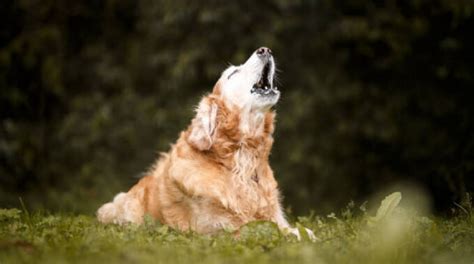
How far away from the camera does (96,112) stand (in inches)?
431

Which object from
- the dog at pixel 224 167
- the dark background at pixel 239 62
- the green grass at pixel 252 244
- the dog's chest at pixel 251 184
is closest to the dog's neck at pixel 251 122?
the dog at pixel 224 167

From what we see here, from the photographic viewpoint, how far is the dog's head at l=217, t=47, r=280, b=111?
5.70 metres

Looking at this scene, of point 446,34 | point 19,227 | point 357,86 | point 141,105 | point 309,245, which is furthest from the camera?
point 141,105

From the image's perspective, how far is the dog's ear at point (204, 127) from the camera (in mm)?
5461

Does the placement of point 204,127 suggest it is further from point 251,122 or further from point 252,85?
point 252,85

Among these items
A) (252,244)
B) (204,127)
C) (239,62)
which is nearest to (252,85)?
(204,127)

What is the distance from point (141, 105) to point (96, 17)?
1.58m

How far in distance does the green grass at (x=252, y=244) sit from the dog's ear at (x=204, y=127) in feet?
2.71

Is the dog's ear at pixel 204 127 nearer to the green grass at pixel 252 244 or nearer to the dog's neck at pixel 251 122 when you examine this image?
the dog's neck at pixel 251 122

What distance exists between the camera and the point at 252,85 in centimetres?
576

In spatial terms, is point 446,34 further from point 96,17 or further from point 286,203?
point 96,17

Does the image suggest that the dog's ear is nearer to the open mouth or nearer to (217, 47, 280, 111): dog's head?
(217, 47, 280, 111): dog's head

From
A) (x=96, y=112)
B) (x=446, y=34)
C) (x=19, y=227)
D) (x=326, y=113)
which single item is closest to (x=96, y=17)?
(x=96, y=112)

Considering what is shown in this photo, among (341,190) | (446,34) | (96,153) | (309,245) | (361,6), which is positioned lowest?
(309,245)
